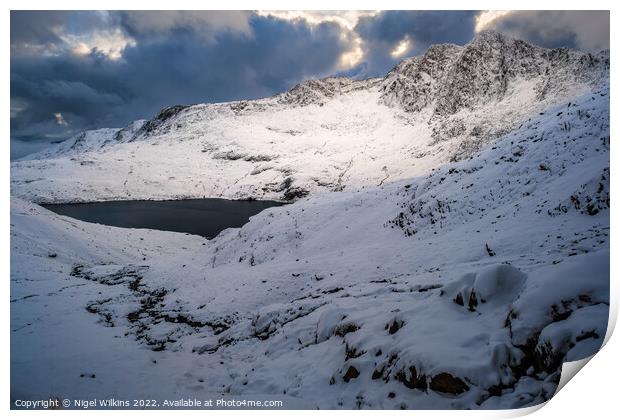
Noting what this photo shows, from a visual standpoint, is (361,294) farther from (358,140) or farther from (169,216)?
(358,140)

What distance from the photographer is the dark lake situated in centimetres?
5225

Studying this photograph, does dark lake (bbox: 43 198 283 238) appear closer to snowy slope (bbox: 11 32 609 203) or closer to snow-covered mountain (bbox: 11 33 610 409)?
snow-covered mountain (bbox: 11 33 610 409)

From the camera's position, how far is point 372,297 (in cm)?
1123

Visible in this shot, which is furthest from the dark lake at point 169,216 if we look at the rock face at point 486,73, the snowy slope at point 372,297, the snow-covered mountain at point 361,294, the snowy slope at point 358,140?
the rock face at point 486,73

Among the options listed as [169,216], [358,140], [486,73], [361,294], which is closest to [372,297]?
[361,294]

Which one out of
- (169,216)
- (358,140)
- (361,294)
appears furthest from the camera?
(358,140)

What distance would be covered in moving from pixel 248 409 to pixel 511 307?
680 centimetres

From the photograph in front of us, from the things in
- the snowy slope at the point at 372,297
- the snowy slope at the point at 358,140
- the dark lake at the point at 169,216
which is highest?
the snowy slope at the point at 358,140

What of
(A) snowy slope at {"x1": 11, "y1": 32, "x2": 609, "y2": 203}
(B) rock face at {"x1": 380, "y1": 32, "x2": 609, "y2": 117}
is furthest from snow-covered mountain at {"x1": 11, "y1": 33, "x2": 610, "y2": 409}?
(B) rock face at {"x1": 380, "y1": 32, "x2": 609, "y2": 117}

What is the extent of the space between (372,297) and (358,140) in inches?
4739

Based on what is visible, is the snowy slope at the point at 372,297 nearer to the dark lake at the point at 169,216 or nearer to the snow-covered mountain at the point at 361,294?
the snow-covered mountain at the point at 361,294

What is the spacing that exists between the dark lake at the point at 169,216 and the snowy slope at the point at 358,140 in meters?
16.9

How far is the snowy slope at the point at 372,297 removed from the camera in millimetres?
6910
